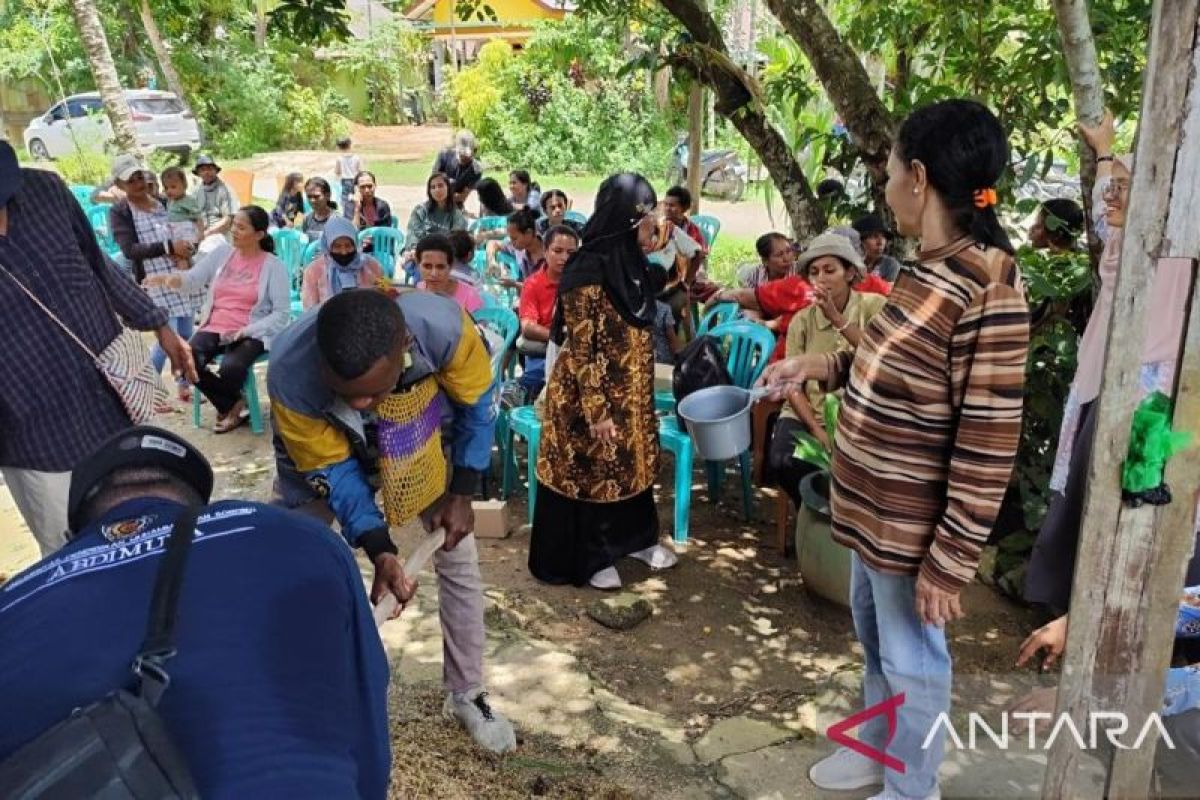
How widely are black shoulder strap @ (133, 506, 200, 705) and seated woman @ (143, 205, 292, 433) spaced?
16.2ft

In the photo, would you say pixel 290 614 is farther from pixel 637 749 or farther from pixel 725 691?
pixel 725 691

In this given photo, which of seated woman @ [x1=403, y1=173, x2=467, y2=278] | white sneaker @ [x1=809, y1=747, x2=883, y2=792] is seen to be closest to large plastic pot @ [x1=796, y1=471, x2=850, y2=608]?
white sneaker @ [x1=809, y1=747, x2=883, y2=792]

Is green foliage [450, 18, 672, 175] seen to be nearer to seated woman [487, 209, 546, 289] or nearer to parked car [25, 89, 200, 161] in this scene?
parked car [25, 89, 200, 161]

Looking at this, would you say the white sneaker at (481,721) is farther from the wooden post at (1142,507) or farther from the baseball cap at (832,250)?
the baseball cap at (832,250)

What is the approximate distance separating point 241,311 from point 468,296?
5.25 feet

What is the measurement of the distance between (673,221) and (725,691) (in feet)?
13.7

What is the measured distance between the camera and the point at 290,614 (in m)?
1.32

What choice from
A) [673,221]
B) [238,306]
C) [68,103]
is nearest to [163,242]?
[238,306]

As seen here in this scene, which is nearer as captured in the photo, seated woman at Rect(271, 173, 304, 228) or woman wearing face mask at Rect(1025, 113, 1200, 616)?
woman wearing face mask at Rect(1025, 113, 1200, 616)

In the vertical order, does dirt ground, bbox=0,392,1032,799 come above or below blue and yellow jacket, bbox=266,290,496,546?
below

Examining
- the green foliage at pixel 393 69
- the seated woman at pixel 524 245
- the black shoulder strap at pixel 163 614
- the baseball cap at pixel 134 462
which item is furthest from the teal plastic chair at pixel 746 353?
the green foliage at pixel 393 69

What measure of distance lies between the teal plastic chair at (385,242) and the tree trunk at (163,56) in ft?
49.2

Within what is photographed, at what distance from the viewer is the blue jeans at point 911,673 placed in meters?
2.42

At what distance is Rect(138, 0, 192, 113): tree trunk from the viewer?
67.8ft
